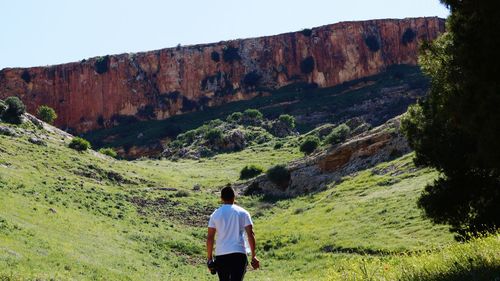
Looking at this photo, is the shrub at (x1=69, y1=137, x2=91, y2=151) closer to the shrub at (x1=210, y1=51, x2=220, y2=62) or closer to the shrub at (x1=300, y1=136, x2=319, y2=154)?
the shrub at (x1=300, y1=136, x2=319, y2=154)

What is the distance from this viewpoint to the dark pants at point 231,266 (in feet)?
27.4

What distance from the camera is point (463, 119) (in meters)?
11.3

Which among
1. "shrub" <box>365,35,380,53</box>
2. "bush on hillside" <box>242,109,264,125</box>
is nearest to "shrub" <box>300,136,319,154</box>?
"bush on hillside" <box>242,109,264,125</box>

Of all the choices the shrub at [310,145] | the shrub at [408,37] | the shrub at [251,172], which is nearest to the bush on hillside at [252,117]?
the shrub at [310,145]

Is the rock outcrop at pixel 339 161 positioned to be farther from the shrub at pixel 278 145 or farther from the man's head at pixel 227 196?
the man's head at pixel 227 196

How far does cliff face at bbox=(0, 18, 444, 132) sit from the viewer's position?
398 ft

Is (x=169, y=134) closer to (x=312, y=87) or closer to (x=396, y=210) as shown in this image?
(x=312, y=87)

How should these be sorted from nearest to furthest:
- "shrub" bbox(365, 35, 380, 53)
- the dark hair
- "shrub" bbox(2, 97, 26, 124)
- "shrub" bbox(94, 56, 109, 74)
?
the dark hair → "shrub" bbox(2, 97, 26, 124) → "shrub" bbox(365, 35, 380, 53) → "shrub" bbox(94, 56, 109, 74)

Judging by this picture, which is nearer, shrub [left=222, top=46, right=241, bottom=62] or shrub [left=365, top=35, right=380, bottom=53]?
shrub [left=365, top=35, right=380, bottom=53]

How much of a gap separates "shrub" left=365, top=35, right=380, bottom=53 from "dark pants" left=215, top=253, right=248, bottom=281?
117286 millimetres

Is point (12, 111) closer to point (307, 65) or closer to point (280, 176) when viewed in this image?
point (280, 176)

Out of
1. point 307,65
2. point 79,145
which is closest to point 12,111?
point 79,145

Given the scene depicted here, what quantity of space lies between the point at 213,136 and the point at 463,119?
78.1 meters

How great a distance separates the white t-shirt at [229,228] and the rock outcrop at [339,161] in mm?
36317
